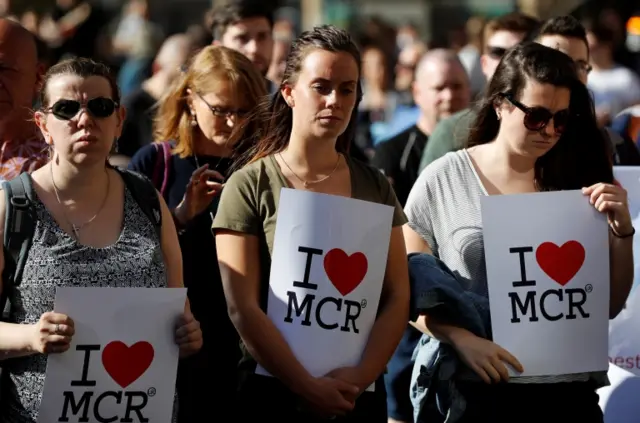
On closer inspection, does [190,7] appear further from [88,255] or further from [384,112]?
[88,255]

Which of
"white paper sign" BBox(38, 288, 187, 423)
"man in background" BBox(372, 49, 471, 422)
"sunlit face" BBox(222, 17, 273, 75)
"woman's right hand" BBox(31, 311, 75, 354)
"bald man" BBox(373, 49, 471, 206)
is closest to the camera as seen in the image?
"woman's right hand" BBox(31, 311, 75, 354)

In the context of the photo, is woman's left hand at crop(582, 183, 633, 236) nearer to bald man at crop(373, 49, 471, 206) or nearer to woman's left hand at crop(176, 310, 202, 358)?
woman's left hand at crop(176, 310, 202, 358)

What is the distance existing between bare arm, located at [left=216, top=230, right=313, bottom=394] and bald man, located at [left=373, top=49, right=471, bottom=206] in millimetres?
2514

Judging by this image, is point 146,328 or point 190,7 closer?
point 146,328

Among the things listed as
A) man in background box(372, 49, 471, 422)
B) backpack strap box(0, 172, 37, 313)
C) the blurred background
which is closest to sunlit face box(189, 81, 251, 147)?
the blurred background

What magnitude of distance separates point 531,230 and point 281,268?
0.90 m

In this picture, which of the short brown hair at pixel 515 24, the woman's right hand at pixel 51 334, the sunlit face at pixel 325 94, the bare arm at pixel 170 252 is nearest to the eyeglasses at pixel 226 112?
the sunlit face at pixel 325 94

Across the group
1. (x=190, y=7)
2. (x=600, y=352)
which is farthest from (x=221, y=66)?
(x=190, y=7)

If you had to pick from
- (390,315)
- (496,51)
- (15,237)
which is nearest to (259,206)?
(390,315)

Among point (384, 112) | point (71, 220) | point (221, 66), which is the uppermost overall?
point (384, 112)

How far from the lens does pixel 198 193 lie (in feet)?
16.4

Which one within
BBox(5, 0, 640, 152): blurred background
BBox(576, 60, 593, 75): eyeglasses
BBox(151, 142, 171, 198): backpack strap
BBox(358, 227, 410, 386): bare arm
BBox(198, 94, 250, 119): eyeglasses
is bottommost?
BBox(358, 227, 410, 386): bare arm

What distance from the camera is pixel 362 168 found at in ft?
15.0

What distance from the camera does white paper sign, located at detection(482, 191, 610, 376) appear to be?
4422 millimetres
